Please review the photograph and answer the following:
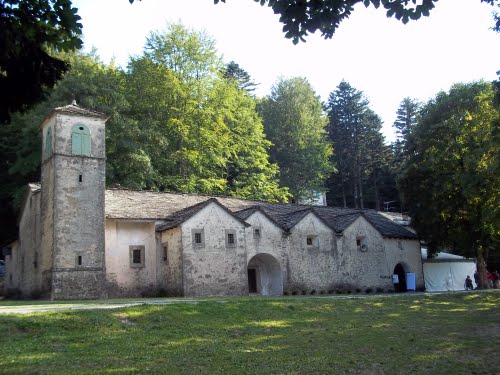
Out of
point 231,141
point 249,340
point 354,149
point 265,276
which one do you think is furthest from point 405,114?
point 249,340

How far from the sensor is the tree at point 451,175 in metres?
33.5

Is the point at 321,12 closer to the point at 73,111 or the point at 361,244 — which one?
the point at 73,111

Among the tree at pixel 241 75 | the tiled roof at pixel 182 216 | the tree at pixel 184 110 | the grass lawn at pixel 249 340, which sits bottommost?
the grass lawn at pixel 249 340

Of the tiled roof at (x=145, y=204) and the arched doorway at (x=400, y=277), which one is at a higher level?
the tiled roof at (x=145, y=204)

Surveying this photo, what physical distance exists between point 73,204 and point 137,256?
500cm

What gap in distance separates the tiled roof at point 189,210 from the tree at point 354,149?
25.5m

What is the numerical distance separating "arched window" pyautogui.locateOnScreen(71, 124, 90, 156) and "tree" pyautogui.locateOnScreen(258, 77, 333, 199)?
30.2m

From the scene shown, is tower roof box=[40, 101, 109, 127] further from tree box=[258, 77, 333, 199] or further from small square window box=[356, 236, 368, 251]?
tree box=[258, 77, 333, 199]

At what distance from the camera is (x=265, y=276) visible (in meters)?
32.9

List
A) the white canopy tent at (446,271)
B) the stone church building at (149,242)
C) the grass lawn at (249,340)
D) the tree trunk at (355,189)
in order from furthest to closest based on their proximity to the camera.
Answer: the tree trunk at (355,189) < the white canopy tent at (446,271) < the stone church building at (149,242) < the grass lawn at (249,340)

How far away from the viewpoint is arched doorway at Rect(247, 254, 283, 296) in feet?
104

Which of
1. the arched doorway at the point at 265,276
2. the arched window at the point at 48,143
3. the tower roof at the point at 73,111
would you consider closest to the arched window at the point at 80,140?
the tower roof at the point at 73,111

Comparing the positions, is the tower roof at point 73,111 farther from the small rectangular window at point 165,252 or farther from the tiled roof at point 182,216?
the small rectangular window at point 165,252

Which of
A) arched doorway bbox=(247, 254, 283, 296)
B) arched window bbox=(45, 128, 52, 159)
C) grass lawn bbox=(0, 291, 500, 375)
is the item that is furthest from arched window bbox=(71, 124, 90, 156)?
grass lawn bbox=(0, 291, 500, 375)
